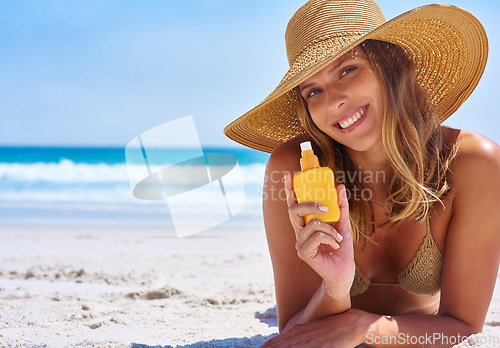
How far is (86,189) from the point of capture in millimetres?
13961

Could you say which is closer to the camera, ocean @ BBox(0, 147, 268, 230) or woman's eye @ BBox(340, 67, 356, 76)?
woman's eye @ BBox(340, 67, 356, 76)

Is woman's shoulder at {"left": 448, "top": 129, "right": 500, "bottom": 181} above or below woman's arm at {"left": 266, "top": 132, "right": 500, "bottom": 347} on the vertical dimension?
above

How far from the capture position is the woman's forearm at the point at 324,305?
1563 mm

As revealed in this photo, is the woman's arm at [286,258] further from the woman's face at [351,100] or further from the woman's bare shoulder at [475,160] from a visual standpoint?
the woman's bare shoulder at [475,160]

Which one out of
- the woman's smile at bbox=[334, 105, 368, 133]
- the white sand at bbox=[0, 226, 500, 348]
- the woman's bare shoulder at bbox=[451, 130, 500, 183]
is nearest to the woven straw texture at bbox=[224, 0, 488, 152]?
the woman's smile at bbox=[334, 105, 368, 133]

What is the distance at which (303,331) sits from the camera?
1.60 m

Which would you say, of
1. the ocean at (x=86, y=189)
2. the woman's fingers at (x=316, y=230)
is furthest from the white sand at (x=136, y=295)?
the ocean at (x=86, y=189)

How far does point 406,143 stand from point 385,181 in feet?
0.94

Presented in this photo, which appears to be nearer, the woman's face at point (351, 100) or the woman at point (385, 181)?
→ the woman at point (385, 181)

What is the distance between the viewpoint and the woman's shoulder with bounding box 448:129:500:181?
175cm

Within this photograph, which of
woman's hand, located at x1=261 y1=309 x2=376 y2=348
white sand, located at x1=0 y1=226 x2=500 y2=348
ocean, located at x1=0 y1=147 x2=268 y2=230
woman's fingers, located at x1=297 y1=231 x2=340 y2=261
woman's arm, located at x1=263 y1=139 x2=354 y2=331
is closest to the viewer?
woman's fingers, located at x1=297 y1=231 x2=340 y2=261

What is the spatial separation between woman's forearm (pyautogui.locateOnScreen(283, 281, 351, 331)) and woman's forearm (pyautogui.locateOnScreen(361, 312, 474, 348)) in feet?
0.30

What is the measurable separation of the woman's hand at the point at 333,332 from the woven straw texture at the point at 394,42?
86cm

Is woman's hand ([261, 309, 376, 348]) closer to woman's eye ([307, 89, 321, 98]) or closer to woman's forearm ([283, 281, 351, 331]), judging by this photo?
woman's forearm ([283, 281, 351, 331])
